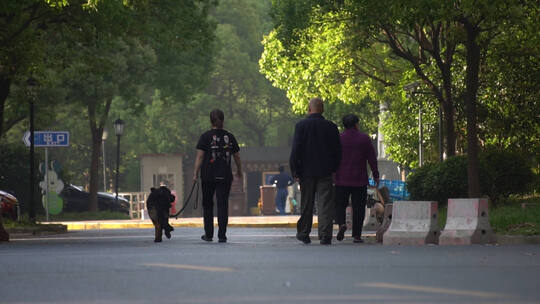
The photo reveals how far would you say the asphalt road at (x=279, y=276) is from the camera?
31.3ft

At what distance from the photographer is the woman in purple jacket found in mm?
17891

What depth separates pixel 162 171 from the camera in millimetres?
67938

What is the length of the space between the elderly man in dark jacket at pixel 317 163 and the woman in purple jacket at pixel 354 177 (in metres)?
0.87

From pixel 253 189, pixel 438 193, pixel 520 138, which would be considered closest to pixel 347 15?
pixel 520 138

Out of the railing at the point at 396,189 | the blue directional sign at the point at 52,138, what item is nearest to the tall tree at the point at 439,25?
the railing at the point at 396,189

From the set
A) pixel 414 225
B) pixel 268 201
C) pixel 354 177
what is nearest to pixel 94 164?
pixel 268 201

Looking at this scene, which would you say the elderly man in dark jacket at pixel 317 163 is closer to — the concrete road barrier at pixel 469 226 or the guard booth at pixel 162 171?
the concrete road barrier at pixel 469 226

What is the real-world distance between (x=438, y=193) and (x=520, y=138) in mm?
4610

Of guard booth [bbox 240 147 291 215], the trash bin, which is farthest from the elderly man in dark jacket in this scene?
guard booth [bbox 240 147 291 215]

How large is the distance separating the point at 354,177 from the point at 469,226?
1693 mm

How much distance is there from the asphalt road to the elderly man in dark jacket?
1920mm

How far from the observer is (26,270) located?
1231cm

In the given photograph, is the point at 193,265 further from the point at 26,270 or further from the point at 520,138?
the point at 520,138

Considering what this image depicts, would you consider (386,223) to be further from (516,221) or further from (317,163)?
(516,221)
